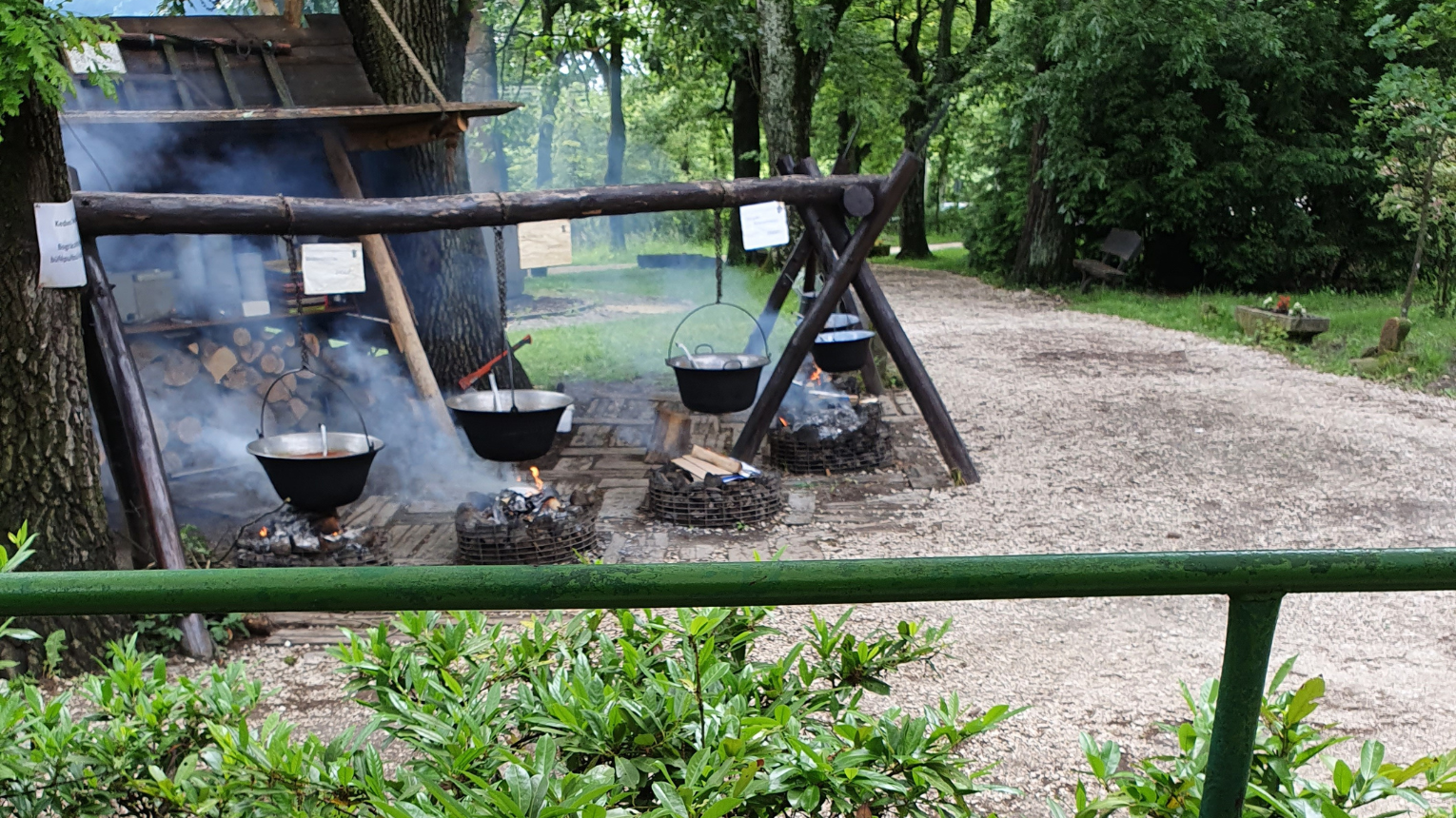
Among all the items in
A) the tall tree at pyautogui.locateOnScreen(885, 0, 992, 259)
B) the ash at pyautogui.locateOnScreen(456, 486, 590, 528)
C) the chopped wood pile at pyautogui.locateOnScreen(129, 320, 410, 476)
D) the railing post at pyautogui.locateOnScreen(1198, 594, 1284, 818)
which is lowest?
the ash at pyautogui.locateOnScreen(456, 486, 590, 528)

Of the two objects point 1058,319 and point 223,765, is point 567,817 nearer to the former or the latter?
point 223,765

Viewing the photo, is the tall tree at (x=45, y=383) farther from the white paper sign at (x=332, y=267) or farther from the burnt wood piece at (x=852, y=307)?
the burnt wood piece at (x=852, y=307)

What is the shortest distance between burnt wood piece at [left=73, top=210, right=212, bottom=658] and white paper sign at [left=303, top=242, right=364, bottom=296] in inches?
40.8

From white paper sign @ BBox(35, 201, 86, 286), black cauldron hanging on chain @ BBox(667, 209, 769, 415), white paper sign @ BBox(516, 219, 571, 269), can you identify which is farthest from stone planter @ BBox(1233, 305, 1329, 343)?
white paper sign @ BBox(35, 201, 86, 286)

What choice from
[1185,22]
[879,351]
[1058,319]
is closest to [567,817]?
[879,351]

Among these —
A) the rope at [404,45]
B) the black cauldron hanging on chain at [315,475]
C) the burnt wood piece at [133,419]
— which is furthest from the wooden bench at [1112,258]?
the burnt wood piece at [133,419]

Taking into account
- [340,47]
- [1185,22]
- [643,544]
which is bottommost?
[643,544]

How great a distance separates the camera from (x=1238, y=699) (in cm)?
110

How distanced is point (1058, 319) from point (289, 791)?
12672 millimetres

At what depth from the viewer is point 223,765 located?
1.55 m

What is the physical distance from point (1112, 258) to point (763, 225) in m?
11.7

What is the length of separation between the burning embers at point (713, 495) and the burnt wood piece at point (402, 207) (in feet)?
4.60

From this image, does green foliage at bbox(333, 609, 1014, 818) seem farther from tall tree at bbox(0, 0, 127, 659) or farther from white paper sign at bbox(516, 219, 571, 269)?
white paper sign at bbox(516, 219, 571, 269)

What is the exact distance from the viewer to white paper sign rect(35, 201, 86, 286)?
370cm
